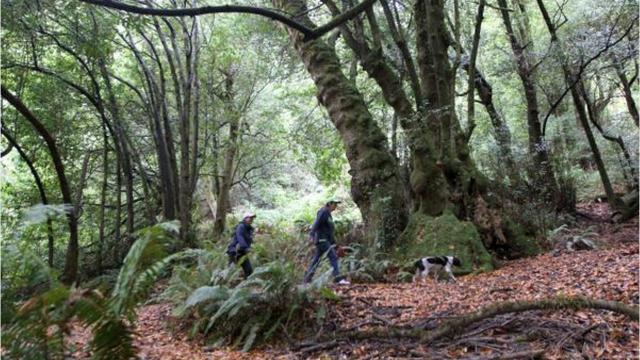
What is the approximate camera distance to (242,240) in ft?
25.1

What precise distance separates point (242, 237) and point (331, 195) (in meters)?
13.1

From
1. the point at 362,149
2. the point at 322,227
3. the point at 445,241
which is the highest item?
the point at 362,149

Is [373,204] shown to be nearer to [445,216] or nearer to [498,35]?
[445,216]

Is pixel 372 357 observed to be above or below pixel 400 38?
below

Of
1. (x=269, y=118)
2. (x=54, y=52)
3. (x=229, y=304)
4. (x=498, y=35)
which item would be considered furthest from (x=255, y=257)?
(x=498, y=35)

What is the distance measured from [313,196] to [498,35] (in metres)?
12.2

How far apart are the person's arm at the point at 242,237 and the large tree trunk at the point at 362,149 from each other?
2972 mm

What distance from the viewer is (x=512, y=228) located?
9.55 m

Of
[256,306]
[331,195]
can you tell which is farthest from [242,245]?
[331,195]

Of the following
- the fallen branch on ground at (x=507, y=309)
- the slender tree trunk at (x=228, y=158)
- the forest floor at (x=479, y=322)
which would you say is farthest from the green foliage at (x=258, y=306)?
the slender tree trunk at (x=228, y=158)

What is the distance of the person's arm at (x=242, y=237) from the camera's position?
7.61 meters

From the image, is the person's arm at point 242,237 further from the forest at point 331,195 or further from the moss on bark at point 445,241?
the moss on bark at point 445,241

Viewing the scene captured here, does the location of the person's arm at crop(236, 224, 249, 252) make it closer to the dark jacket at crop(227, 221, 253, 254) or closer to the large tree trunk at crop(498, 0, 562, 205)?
the dark jacket at crop(227, 221, 253, 254)

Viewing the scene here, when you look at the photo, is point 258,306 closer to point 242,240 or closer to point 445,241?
point 242,240
